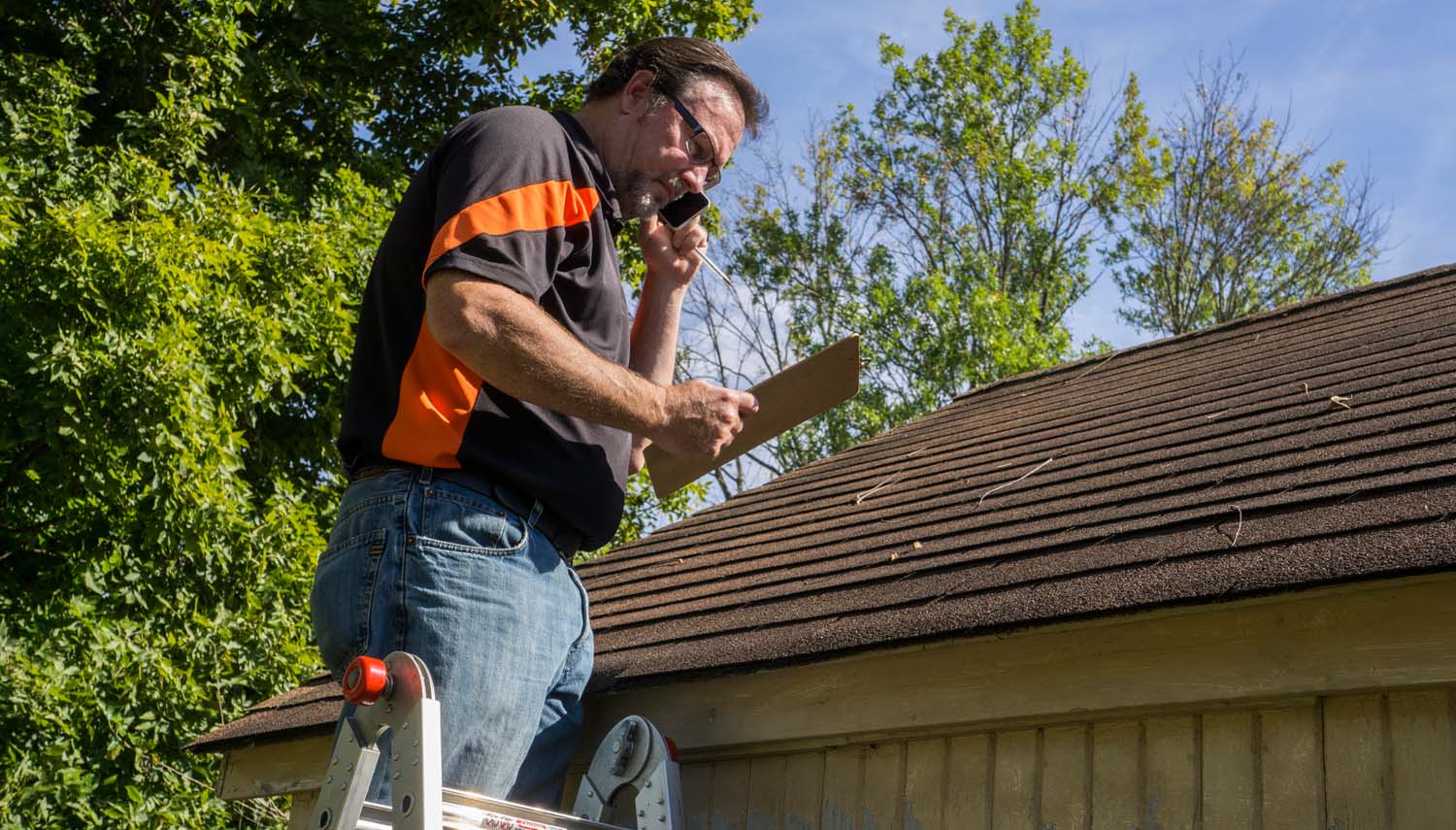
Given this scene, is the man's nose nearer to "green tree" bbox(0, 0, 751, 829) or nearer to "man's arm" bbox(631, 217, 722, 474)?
"man's arm" bbox(631, 217, 722, 474)

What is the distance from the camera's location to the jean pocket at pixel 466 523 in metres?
2.66

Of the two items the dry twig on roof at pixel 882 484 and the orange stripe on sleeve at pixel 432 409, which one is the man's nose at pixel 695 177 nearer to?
the orange stripe on sleeve at pixel 432 409

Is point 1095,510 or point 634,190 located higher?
point 634,190

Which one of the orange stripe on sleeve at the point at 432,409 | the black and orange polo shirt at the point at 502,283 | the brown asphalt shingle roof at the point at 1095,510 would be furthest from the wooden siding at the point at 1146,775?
the orange stripe on sleeve at the point at 432,409

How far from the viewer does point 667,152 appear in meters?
3.19

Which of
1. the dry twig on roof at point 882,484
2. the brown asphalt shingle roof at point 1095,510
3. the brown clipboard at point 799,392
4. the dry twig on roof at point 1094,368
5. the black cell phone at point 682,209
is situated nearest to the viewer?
the brown asphalt shingle roof at point 1095,510

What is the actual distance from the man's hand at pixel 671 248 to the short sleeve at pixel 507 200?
0.54 metres

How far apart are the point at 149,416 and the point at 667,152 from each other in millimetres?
6894

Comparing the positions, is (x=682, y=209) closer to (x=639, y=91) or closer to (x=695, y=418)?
(x=639, y=91)

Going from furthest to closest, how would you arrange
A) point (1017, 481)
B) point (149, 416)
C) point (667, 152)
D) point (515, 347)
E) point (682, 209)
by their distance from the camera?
point (149, 416) → point (1017, 481) → point (682, 209) → point (667, 152) → point (515, 347)

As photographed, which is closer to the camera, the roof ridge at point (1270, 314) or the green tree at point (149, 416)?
the roof ridge at point (1270, 314)

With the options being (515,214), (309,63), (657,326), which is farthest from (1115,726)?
(309,63)

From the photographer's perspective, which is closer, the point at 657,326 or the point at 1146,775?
the point at 1146,775

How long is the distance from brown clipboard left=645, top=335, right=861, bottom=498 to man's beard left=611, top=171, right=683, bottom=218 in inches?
27.9
